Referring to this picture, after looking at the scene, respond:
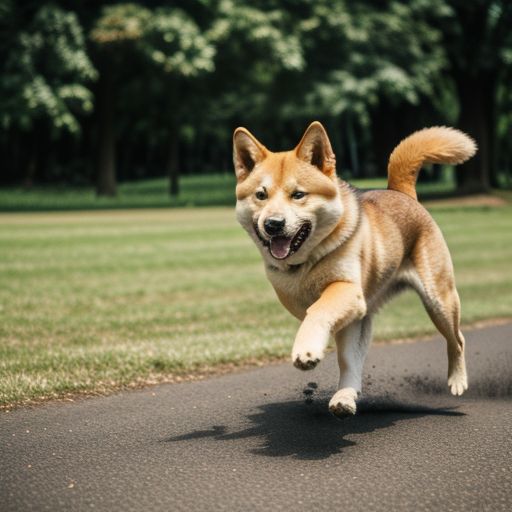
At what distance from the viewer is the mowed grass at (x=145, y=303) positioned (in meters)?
6.87

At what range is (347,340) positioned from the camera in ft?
17.1

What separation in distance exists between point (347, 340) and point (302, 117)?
82.2 feet

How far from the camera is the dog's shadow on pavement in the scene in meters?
4.65

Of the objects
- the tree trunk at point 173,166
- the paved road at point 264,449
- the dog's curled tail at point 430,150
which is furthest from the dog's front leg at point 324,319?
the tree trunk at point 173,166

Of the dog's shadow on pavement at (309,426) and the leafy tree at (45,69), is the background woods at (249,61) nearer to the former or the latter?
the leafy tree at (45,69)

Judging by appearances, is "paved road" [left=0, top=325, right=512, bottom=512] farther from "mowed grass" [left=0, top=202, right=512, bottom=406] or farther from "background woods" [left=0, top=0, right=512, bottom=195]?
"background woods" [left=0, top=0, right=512, bottom=195]

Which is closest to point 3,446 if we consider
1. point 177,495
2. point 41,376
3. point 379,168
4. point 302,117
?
point 177,495

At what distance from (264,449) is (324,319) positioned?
808 mm

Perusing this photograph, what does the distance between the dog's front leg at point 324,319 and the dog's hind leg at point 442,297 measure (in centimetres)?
90

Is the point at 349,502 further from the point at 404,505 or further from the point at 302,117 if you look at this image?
the point at 302,117

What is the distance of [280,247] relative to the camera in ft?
15.5

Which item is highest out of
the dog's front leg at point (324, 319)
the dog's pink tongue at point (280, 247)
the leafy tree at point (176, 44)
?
the leafy tree at point (176, 44)

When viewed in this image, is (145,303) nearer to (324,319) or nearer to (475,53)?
(324,319)

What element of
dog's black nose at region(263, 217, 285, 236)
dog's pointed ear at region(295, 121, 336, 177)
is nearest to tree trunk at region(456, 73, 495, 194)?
dog's pointed ear at region(295, 121, 336, 177)
